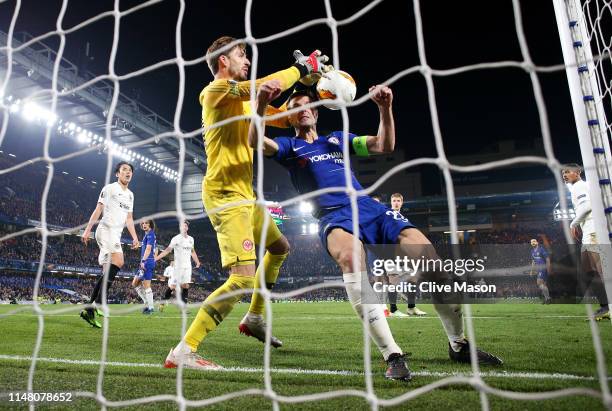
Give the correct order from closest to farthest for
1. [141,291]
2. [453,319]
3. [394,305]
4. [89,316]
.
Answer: [453,319], [89,316], [394,305], [141,291]

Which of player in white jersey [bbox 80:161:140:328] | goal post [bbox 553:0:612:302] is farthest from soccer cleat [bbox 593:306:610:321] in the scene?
player in white jersey [bbox 80:161:140:328]

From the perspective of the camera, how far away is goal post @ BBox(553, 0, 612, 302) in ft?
7.84

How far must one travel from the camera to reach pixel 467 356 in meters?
2.75

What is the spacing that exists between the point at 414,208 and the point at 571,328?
1250 inches

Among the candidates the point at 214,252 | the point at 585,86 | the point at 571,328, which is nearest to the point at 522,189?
the point at 214,252

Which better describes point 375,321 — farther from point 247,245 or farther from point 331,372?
point 247,245

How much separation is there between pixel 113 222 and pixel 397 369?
494cm

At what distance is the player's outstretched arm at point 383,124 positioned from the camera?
247 cm

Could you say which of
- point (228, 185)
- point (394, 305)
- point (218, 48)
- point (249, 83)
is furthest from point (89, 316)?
point (394, 305)

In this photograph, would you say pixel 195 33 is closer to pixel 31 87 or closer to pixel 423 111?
pixel 31 87

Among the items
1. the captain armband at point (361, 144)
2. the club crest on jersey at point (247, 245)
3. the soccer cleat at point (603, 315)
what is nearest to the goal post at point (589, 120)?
the captain armband at point (361, 144)

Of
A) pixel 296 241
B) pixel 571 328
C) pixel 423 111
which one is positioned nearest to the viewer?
pixel 571 328

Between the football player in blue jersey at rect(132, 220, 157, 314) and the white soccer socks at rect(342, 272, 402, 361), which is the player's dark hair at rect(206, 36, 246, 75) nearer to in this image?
the white soccer socks at rect(342, 272, 402, 361)

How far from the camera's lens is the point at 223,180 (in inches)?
121
